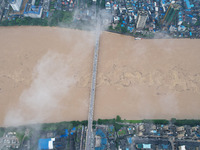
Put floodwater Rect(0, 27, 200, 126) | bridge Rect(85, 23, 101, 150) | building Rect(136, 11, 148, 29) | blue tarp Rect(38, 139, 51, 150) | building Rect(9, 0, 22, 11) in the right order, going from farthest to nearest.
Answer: building Rect(9, 0, 22, 11), building Rect(136, 11, 148, 29), floodwater Rect(0, 27, 200, 126), bridge Rect(85, 23, 101, 150), blue tarp Rect(38, 139, 51, 150)

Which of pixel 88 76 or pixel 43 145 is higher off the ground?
pixel 88 76

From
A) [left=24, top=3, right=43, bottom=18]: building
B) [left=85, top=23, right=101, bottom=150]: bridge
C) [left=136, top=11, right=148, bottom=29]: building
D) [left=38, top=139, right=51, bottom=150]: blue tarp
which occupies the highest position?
[left=24, top=3, right=43, bottom=18]: building

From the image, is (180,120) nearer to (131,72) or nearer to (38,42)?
(131,72)

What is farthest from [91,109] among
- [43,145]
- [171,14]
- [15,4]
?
[15,4]

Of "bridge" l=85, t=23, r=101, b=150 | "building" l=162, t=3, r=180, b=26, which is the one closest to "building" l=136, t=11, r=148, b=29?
"building" l=162, t=3, r=180, b=26

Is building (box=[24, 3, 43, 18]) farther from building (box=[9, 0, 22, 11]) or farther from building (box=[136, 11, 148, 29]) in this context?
building (box=[136, 11, 148, 29])

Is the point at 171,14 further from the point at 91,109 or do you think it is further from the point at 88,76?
the point at 91,109

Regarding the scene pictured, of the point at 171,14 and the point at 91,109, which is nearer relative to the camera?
the point at 91,109

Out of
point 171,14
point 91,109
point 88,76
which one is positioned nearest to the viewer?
point 91,109
